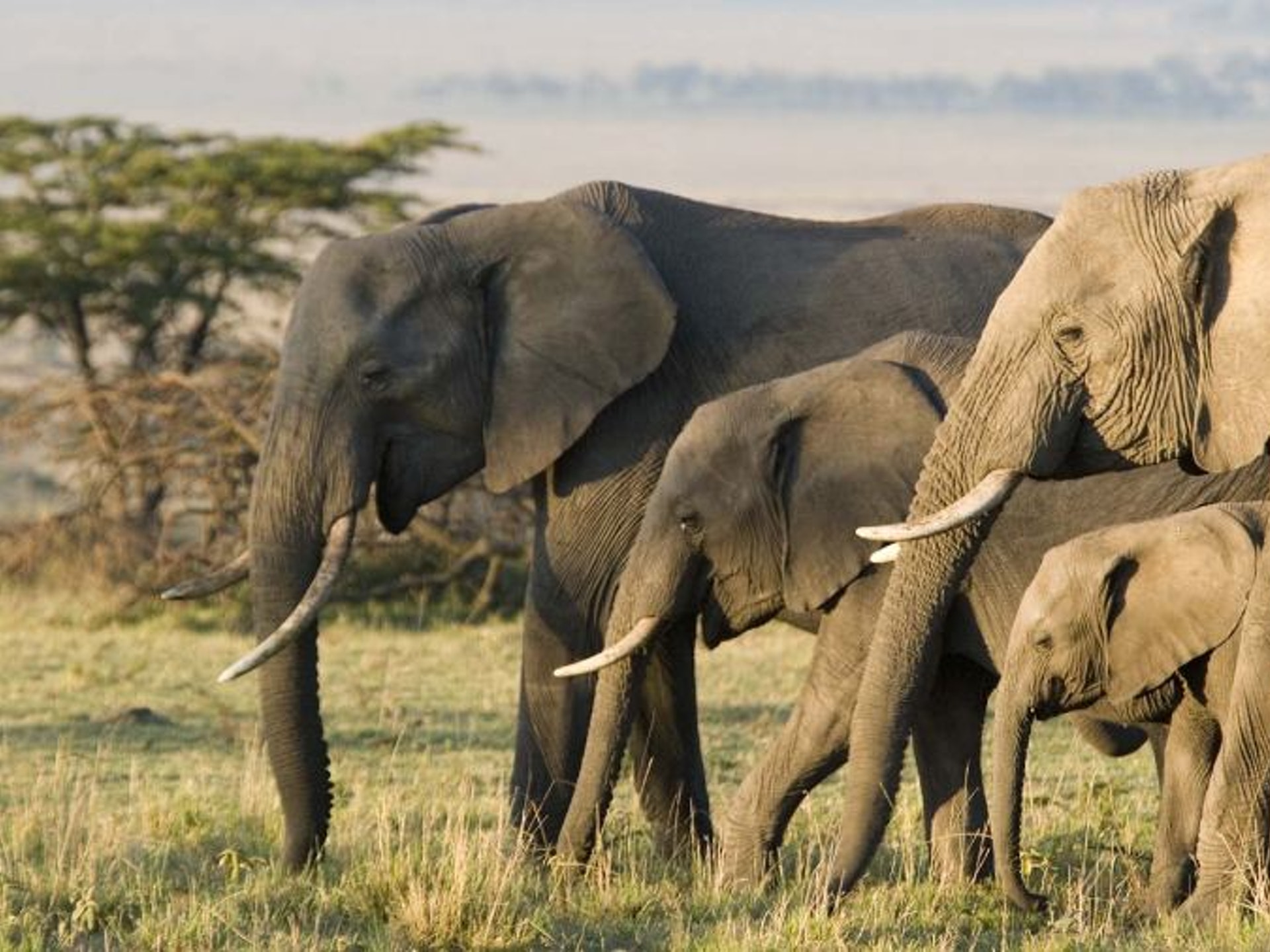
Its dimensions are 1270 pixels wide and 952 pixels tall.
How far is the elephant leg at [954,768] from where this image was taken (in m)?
8.28

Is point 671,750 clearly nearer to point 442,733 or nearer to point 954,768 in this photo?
point 954,768

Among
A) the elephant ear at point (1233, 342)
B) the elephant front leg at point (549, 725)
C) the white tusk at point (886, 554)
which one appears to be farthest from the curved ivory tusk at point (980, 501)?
the elephant front leg at point (549, 725)

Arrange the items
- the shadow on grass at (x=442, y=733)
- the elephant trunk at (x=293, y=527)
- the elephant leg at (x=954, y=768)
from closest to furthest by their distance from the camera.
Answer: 1. the elephant leg at (x=954, y=768)
2. the elephant trunk at (x=293, y=527)
3. the shadow on grass at (x=442, y=733)

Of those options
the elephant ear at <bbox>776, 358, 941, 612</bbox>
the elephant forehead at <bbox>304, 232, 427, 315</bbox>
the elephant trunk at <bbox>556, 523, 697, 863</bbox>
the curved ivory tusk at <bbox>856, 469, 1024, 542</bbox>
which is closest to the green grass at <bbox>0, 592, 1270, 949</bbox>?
the elephant trunk at <bbox>556, 523, 697, 863</bbox>

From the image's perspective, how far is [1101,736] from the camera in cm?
926

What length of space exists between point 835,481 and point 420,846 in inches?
63.5

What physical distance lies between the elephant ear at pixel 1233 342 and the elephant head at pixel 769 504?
5.60 ft

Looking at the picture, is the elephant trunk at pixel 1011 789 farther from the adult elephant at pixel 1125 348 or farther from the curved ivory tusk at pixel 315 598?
the curved ivory tusk at pixel 315 598

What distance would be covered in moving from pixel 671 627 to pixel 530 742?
764 millimetres

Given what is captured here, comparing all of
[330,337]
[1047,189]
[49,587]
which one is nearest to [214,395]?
[49,587]

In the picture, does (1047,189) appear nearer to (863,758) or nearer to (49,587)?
(49,587)

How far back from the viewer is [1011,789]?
295 inches

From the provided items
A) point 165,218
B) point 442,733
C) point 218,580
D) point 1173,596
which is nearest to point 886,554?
point 1173,596

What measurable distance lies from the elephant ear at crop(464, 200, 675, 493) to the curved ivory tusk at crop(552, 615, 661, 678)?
1070 mm
